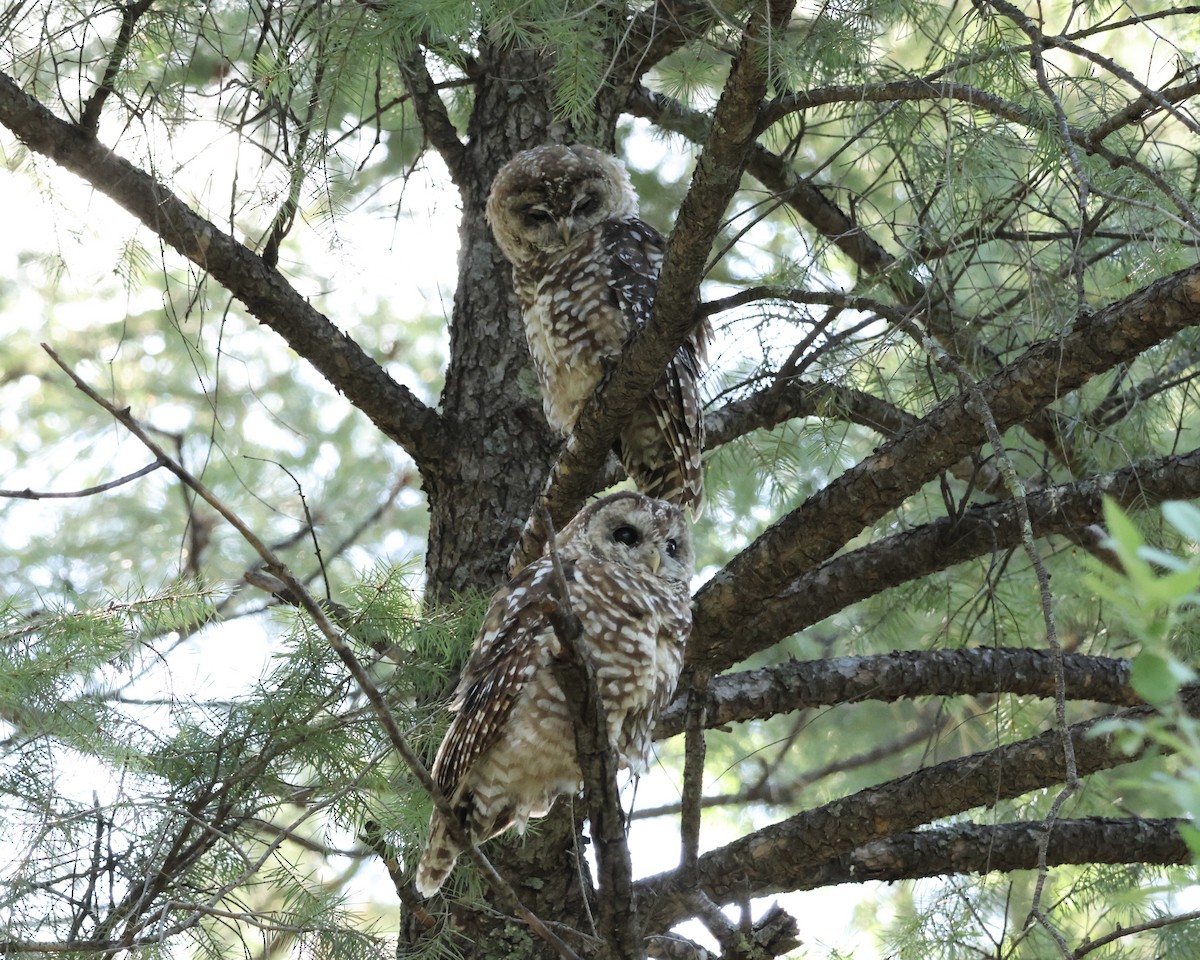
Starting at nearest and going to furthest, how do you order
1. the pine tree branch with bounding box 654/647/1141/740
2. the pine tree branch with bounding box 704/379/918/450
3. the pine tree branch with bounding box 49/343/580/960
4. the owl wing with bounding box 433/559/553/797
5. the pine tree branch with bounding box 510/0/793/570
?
the pine tree branch with bounding box 49/343/580/960
the pine tree branch with bounding box 510/0/793/570
the owl wing with bounding box 433/559/553/797
the pine tree branch with bounding box 654/647/1141/740
the pine tree branch with bounding box 704/379/918/450

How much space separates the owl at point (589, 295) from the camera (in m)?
3.52

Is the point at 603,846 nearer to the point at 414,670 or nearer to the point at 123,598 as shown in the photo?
Answer: the point at 414,670

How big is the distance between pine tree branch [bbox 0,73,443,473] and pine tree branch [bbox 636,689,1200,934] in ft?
4.28

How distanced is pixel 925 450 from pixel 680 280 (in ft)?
1.92

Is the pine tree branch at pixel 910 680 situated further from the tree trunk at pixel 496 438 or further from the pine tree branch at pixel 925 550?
the tree trunk at pixel 496 438

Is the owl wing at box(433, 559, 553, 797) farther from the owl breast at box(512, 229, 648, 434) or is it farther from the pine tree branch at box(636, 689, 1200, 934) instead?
the owl breast at box(512, 229, 648, 434)

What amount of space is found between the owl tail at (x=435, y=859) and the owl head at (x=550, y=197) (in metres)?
1.90

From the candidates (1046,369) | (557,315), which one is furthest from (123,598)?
(1046,369)

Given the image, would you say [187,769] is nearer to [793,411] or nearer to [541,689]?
[541,689]

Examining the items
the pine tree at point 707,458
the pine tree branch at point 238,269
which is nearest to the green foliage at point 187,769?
the pine tree at point 707,458

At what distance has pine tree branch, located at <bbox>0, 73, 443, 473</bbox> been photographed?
275cm

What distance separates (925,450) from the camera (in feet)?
8.22

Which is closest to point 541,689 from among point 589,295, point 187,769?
point 187,769

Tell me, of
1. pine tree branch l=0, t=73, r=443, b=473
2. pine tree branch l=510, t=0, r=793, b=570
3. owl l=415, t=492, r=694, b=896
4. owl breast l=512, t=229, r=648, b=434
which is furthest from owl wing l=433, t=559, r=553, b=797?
owl breast l=512, t=229, r=648, b=434
